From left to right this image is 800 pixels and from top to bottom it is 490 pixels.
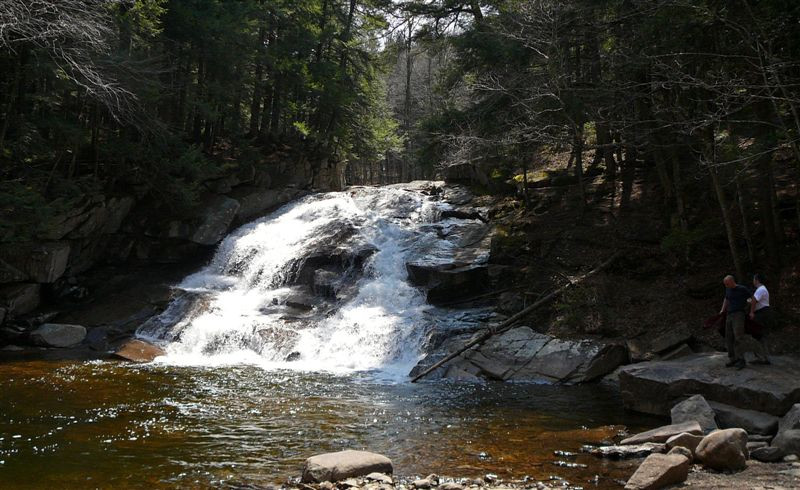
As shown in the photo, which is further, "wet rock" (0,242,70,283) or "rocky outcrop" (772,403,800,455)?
"wet rock" (0,242,70,283)

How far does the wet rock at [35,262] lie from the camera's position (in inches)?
637

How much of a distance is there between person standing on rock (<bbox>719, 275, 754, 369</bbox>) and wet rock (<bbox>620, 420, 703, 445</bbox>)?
7.96ft

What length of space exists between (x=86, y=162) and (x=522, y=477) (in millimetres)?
17798

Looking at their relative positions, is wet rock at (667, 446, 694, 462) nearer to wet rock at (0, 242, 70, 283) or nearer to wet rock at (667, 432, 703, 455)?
wet rock at (667, 432, 703, 455)

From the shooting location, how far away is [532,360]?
1260cm

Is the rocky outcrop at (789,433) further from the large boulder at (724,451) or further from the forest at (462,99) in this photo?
the forest at (462,99)

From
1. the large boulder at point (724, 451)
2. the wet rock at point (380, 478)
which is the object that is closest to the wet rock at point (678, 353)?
the large boulder at point (724, 451)

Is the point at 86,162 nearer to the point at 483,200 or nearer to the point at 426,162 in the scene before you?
the point at 426,162

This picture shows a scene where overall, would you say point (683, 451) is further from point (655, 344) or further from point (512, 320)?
point (512, 320)

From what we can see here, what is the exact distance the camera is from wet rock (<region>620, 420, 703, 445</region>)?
742cm

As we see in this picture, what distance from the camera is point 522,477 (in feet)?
21.6

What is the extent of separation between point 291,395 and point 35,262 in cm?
1055

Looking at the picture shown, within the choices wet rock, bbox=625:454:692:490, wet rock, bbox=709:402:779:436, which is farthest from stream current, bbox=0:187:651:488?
wet rock, bbox=709:402:779:436

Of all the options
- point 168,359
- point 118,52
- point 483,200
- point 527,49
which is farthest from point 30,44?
point 483,200
